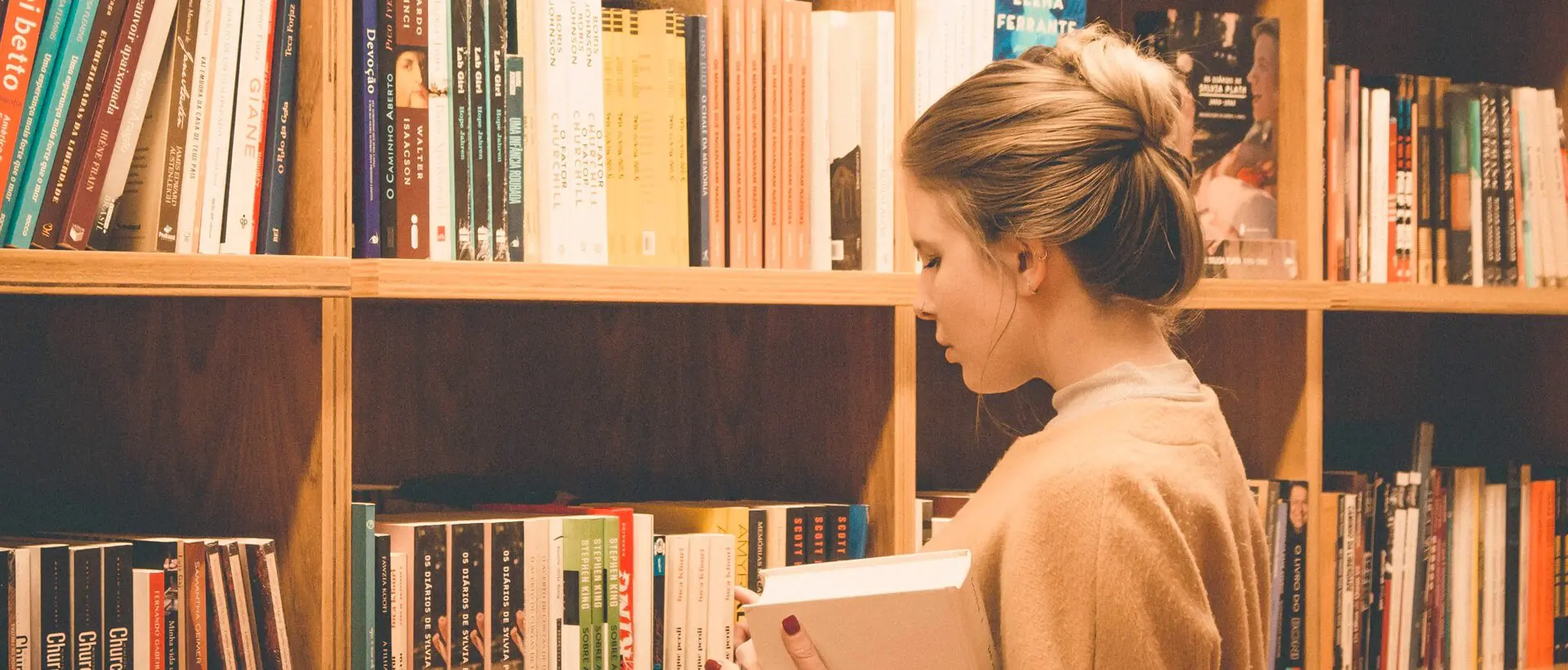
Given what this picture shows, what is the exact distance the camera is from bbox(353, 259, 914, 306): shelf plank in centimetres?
→ 126

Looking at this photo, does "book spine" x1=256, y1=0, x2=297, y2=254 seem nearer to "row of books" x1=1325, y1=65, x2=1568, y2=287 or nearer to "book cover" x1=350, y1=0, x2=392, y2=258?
"book cover" x1=350, y1=0, x2=392, y2=258

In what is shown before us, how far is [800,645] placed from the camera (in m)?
1.06

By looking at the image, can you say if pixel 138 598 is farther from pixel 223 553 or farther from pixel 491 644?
pixel 491 644

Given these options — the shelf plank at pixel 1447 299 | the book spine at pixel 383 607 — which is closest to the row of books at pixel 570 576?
the book spine at pixel 383 607

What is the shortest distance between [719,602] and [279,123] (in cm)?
64

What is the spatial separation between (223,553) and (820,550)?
608 mm

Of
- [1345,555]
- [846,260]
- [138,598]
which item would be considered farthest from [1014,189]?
[1345,555]

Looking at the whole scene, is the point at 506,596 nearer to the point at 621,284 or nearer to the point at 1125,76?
the point at 621,284

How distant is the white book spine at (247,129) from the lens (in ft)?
4.03

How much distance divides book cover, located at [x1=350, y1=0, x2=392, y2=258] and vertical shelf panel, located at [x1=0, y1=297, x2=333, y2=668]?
9cm

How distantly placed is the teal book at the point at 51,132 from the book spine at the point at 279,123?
0.50 ft

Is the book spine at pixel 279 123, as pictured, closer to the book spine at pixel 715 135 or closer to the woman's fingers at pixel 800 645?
the book spine at pixel 715 135

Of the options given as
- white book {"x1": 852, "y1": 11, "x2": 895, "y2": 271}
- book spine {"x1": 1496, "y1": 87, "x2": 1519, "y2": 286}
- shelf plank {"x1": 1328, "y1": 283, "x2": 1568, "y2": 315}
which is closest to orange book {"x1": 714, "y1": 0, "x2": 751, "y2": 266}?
white book {"x1": 852, "y1": 11, "x2": 895, "y2": 271}

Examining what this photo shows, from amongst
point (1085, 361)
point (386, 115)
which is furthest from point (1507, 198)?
point (386, 115)
